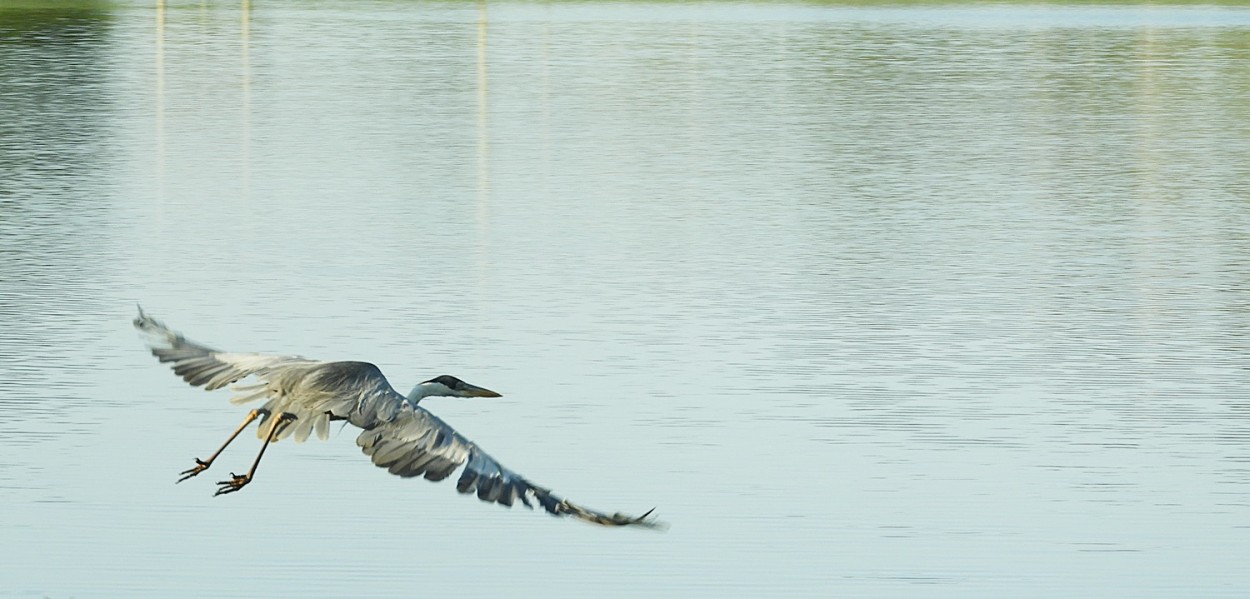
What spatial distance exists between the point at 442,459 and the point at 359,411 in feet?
1.52

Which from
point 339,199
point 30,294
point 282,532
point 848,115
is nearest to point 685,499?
point 282,532

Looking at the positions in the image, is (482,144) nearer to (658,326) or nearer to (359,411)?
(658,326)

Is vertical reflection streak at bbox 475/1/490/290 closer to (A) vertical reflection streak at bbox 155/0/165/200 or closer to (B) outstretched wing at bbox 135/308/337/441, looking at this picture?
(A) vertical reflection streak at bbox 155/0/165/200

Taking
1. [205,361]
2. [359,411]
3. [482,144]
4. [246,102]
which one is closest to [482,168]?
[482,144]

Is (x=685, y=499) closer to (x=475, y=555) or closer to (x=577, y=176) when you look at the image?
(x=475, y=555)

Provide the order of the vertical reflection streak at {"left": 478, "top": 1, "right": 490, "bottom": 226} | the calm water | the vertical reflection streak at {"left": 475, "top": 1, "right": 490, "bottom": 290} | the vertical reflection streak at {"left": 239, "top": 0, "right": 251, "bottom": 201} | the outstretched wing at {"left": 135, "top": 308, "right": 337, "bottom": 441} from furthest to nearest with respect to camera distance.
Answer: the vertical reflection streak at {"left": 239, "top": 0, "right": 251, "bottom": 201} → the vertical reflection streak at {"left": 478, "top": 1, "right": 490, "bottom": 226} → the vertical reflection streak at {"left": 475, "top": 1, "right": 490, "bottom": 290} → the calm water → the outstretched wing at {"left": 135, "top": 308, "right": 337, "bottom": 441}

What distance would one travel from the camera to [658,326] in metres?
12.8

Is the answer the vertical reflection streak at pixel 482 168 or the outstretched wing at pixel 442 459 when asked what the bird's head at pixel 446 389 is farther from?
the vertical reflection streak at pixel 482 168

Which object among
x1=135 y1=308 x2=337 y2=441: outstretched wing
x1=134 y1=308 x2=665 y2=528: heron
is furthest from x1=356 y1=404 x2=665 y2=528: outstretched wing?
x1=135 y1=308 x2=337 y2=441: outstretched wing

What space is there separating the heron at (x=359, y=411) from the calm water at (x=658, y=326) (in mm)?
909

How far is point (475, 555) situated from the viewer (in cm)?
868

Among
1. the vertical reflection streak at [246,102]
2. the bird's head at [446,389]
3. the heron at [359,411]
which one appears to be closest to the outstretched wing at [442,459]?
the heron at [359,411]

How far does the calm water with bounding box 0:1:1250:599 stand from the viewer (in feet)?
28.9

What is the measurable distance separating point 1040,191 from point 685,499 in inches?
375
